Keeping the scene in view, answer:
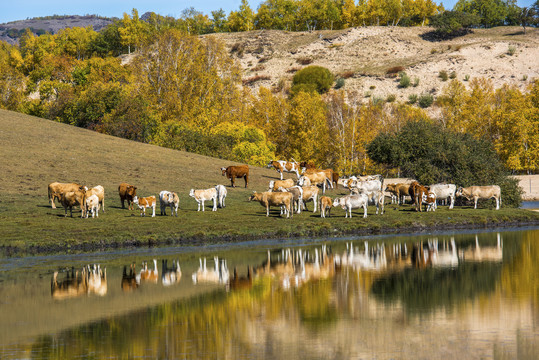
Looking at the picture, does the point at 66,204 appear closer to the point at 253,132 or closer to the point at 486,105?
the point at 253,132

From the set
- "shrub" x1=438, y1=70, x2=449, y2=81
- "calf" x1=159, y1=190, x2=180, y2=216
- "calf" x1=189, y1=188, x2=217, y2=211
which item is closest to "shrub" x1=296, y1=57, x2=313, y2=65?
"shrub" x1=438, y1=70, x2=449, y2=81

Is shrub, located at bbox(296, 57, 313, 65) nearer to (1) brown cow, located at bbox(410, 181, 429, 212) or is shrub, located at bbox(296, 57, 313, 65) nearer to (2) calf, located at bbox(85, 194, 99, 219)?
(1) brown cow, located at bbox(410, 181, 429, 212)

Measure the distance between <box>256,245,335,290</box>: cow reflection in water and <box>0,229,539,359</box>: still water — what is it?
0.07 meters

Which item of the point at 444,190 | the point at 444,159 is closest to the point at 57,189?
the point at 444,190

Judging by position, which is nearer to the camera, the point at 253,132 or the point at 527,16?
the point at 253,132

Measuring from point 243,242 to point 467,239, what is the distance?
11.0 m

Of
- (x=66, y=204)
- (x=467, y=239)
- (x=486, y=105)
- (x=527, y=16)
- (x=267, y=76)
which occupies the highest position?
(x=527, y=16)

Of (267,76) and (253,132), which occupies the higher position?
(267,76)

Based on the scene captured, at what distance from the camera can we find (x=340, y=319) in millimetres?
17000

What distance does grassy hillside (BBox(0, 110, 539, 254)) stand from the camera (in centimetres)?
3169

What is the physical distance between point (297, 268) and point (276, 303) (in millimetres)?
6475

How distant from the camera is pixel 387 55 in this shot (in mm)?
173375

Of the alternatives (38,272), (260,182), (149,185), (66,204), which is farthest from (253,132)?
(38,272)

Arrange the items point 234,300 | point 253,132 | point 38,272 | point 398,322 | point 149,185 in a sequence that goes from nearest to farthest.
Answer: point 398,322, point 234,300, point 38,272, point 149,185, point 253,132
